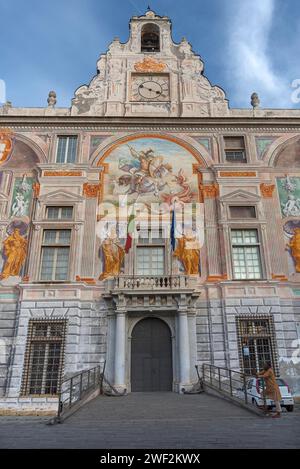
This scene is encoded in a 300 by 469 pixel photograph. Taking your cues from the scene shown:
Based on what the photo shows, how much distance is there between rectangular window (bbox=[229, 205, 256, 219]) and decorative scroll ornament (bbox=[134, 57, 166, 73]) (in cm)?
956

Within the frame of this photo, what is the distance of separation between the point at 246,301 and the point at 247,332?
133 centimetres

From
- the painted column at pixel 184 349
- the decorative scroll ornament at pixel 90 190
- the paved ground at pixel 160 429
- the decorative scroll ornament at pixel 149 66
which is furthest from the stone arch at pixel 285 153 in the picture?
the paved ground at pixel 160 429

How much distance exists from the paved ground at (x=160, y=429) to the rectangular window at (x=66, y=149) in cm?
1258

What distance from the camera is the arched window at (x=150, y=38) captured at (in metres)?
24.1

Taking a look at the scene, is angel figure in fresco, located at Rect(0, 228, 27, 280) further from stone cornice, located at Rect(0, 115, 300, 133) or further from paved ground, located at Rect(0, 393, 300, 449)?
paved ground, located at Rect(0, 393, 300, 449)

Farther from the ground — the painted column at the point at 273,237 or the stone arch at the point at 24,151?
the stone arch at the point at 24,151

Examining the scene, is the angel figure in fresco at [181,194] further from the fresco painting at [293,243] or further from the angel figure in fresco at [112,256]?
the fresco painting at [293,243]

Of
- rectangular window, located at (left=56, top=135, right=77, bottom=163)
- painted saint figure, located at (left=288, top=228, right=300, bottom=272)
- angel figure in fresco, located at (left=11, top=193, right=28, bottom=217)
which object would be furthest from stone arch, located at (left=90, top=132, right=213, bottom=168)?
painted saint figure, located at (left=288, top=228, right=300, bottom=272)

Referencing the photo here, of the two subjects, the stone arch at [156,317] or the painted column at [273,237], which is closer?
the stone arch at [156,317]

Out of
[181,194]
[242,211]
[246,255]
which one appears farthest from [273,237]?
[181,194]

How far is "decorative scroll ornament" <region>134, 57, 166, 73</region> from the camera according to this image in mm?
22844

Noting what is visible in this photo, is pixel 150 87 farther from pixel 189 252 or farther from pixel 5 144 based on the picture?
pixel 189 252

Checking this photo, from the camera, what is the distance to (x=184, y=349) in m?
16.2

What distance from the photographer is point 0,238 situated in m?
18.6
